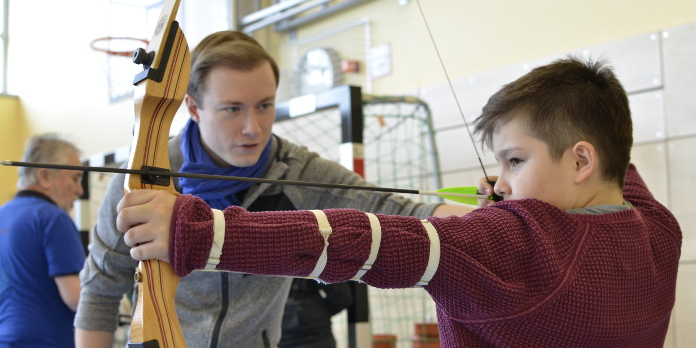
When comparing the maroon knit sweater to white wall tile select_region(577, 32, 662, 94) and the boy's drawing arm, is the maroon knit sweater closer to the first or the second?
the boy's drawing arm

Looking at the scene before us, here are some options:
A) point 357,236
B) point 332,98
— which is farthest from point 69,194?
point 357,236

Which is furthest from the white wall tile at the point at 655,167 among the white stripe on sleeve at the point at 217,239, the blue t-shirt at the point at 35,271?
the white stripe on sleeve at the point at 217,239

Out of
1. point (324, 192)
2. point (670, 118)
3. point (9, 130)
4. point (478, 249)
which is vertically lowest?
point (478, 249)

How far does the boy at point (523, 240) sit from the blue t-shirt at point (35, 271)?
1818 mm

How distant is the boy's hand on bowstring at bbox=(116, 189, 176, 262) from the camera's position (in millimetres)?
827

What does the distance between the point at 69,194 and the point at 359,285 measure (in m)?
1.37

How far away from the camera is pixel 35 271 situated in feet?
8.23

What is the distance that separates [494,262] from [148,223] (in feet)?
1.45

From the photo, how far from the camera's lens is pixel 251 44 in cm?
167

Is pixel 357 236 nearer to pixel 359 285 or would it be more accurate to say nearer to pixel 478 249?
pixel 478 249

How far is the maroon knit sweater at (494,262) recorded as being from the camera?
2.82 ft

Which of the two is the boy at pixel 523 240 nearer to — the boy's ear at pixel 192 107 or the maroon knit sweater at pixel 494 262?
the maroon knit sweater at pixel 494 262

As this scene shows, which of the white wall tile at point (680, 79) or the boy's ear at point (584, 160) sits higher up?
the white wall tile at point (680, 79)

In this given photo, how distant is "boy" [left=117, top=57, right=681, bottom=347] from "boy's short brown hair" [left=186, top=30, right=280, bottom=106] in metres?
0.64
